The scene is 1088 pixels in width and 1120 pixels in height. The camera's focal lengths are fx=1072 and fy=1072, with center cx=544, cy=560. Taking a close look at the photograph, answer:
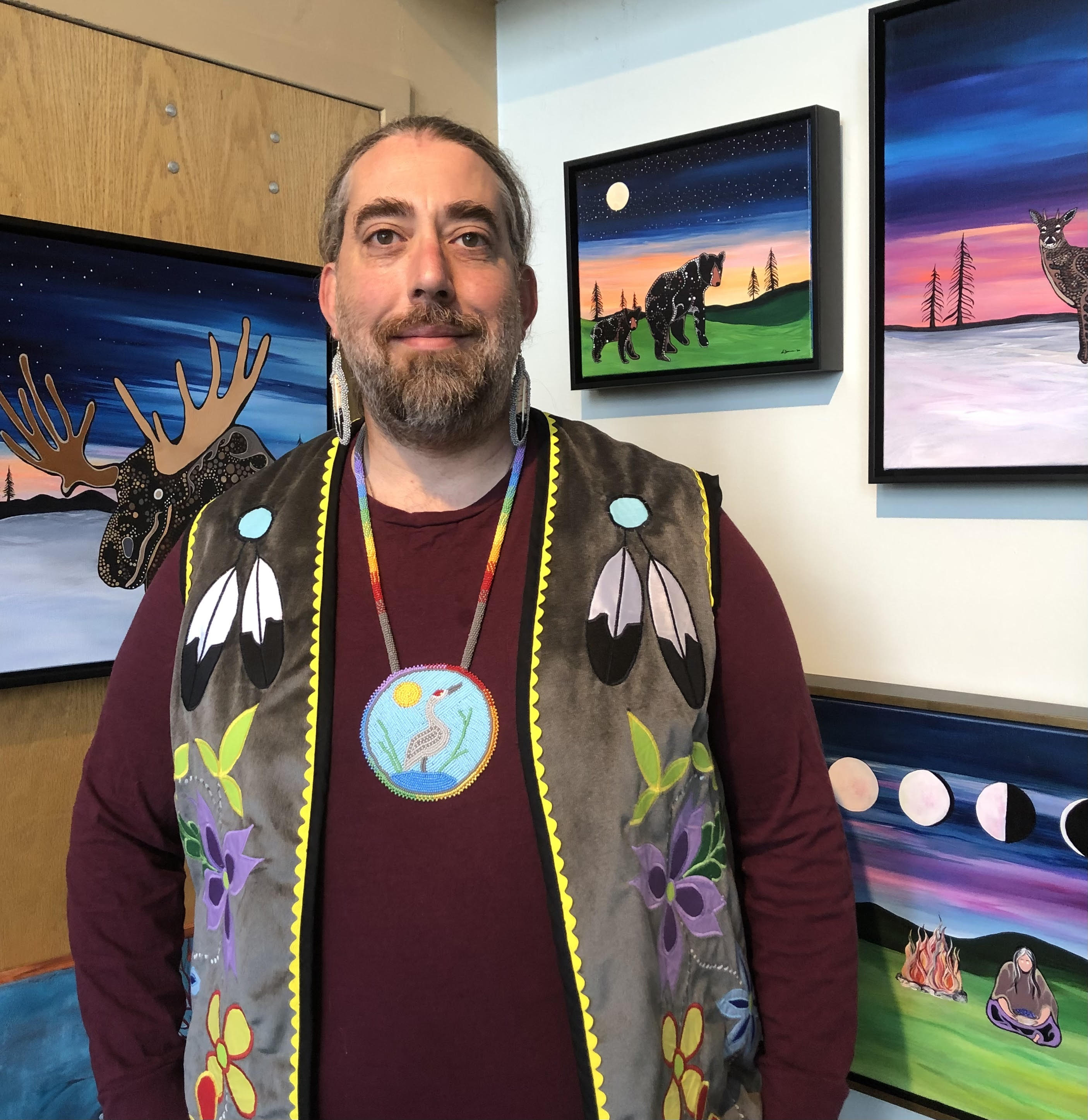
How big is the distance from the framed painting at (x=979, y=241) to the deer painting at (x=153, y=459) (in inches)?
35.2

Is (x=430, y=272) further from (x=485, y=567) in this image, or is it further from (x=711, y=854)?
(x=711, y=854)

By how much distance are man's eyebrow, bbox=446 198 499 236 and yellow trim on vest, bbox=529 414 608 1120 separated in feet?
1.29

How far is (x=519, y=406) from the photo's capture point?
Answer: 1.27m

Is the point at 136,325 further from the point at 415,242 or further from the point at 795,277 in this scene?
the point at 795,277

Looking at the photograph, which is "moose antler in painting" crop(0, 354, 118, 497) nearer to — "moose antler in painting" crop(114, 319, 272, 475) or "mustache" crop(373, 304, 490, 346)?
"moose antler in painting" crop(114, 319, 272, 475)

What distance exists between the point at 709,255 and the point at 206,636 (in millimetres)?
858

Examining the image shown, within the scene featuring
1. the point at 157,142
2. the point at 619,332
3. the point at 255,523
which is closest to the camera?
the point at 255,523

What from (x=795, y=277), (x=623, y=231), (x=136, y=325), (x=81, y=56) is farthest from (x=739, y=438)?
(x=81, y=56)

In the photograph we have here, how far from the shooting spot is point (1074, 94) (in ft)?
3.81

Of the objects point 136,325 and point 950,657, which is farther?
point 136,325

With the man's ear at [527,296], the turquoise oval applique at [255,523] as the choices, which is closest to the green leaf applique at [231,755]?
the turquoise oval applique at [255,523]

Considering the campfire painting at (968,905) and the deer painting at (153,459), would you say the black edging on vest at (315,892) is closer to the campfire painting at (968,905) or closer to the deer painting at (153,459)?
the deer painting at (153,459)

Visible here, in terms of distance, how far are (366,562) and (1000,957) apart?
87 centimetres

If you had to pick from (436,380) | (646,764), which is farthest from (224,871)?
(436,380)
